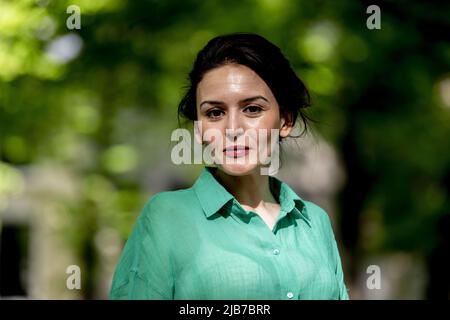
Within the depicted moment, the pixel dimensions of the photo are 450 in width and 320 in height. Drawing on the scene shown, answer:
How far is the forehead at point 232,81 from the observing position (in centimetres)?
A: 179

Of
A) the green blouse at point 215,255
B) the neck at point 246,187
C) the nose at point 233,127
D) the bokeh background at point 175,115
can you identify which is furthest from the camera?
the bokeh background at point 175,115

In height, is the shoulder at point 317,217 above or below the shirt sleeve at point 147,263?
above

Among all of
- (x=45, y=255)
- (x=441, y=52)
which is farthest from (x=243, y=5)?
(x=45, y=255)

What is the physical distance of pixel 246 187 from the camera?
1901 mm

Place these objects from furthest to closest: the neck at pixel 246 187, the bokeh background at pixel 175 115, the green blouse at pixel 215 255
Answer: the bokeh background at pixel 175 115
the neck at pixel 246 187
the green blouse at pixel 215 255

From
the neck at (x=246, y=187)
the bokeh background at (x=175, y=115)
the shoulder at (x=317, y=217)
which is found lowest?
the shoulder at (x=317, y=217)

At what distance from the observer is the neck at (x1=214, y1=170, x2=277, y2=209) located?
1894 millimetres

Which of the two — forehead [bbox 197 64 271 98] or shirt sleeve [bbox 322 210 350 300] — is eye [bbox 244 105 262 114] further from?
shirt sleeve [bbox 322 210 350 300]

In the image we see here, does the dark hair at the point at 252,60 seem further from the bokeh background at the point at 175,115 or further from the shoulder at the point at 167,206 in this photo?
the bokeh background at the point at 175,115

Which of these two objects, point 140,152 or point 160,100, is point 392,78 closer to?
point 160,100

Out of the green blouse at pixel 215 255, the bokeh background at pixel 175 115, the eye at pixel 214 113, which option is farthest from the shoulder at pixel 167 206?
the bokeh background at pixel 175 115

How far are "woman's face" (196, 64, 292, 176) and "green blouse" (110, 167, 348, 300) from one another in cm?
11

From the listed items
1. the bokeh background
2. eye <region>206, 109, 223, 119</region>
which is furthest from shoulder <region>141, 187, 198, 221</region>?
the bokeh background
